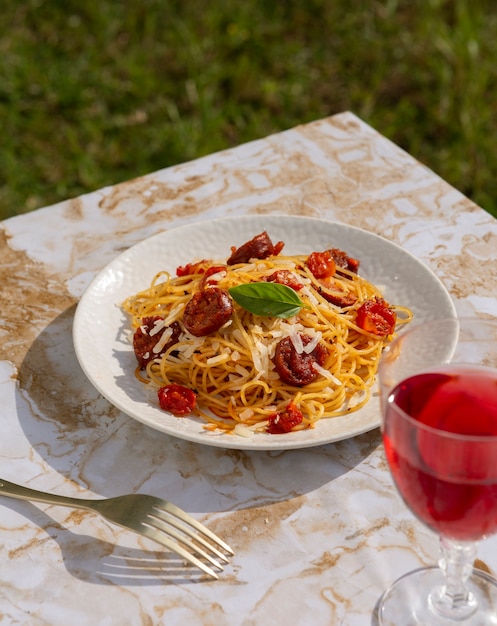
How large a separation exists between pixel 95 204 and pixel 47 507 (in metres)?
1.25

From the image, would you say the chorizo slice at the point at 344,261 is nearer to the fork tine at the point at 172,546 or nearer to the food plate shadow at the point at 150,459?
the food plate shadow at the point at 150,459

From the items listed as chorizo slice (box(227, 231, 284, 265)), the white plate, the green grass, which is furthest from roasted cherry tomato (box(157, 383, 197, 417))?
the green grass

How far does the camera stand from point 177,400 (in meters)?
1.80

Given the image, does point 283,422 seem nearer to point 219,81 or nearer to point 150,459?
point 150,459

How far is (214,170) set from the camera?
284cm

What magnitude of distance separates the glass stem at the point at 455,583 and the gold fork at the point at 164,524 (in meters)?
0.39

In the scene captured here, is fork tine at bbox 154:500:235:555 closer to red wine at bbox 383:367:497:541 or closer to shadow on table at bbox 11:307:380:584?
shadow on table at bbox 11:307:380:584

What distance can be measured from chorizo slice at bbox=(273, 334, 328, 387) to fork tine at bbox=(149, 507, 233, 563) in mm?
409

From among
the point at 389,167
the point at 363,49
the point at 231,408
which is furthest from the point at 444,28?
the point at 231,408

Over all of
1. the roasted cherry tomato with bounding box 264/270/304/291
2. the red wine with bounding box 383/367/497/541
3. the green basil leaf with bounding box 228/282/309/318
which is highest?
the red wine with bounding box 383/367/497/541

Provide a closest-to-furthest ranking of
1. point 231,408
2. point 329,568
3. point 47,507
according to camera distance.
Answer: point 329,568, point 47,507, point 231,408

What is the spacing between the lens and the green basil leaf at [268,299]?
1.81 meters

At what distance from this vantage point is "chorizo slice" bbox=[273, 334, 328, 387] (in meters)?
1.82

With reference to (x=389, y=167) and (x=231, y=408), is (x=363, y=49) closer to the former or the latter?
(x=389, y=167)
